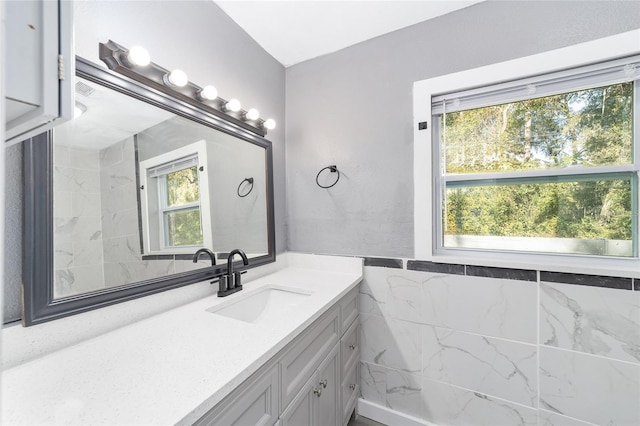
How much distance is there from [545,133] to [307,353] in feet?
5.13

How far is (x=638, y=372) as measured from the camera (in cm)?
117

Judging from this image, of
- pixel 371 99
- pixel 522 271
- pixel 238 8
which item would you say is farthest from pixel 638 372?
pixel 238 8

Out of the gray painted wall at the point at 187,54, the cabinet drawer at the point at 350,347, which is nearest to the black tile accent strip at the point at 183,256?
the gray painted wall at the point at 187,54

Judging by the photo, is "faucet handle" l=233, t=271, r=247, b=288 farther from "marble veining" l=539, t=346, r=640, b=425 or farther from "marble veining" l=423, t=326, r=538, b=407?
"marble veining" l=539, t=346, r=640, b=425

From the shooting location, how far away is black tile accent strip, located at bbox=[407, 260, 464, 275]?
1.48 metres

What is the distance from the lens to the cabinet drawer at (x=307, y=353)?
0.97 metres

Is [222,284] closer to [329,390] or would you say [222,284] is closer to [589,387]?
[329,390]

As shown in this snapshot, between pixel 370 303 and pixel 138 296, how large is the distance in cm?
122

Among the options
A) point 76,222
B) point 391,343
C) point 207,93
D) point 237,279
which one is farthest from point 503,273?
point 76,222

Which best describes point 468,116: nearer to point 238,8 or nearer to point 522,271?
point 522,271

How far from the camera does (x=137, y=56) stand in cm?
103

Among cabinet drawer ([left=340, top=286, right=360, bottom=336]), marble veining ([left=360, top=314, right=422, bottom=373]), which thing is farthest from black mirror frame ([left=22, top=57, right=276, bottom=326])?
marble veining ([left=360, top=314, right=422, bottom=373])

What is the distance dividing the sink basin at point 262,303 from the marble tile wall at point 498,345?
49cm

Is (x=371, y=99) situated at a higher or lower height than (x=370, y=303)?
higher
